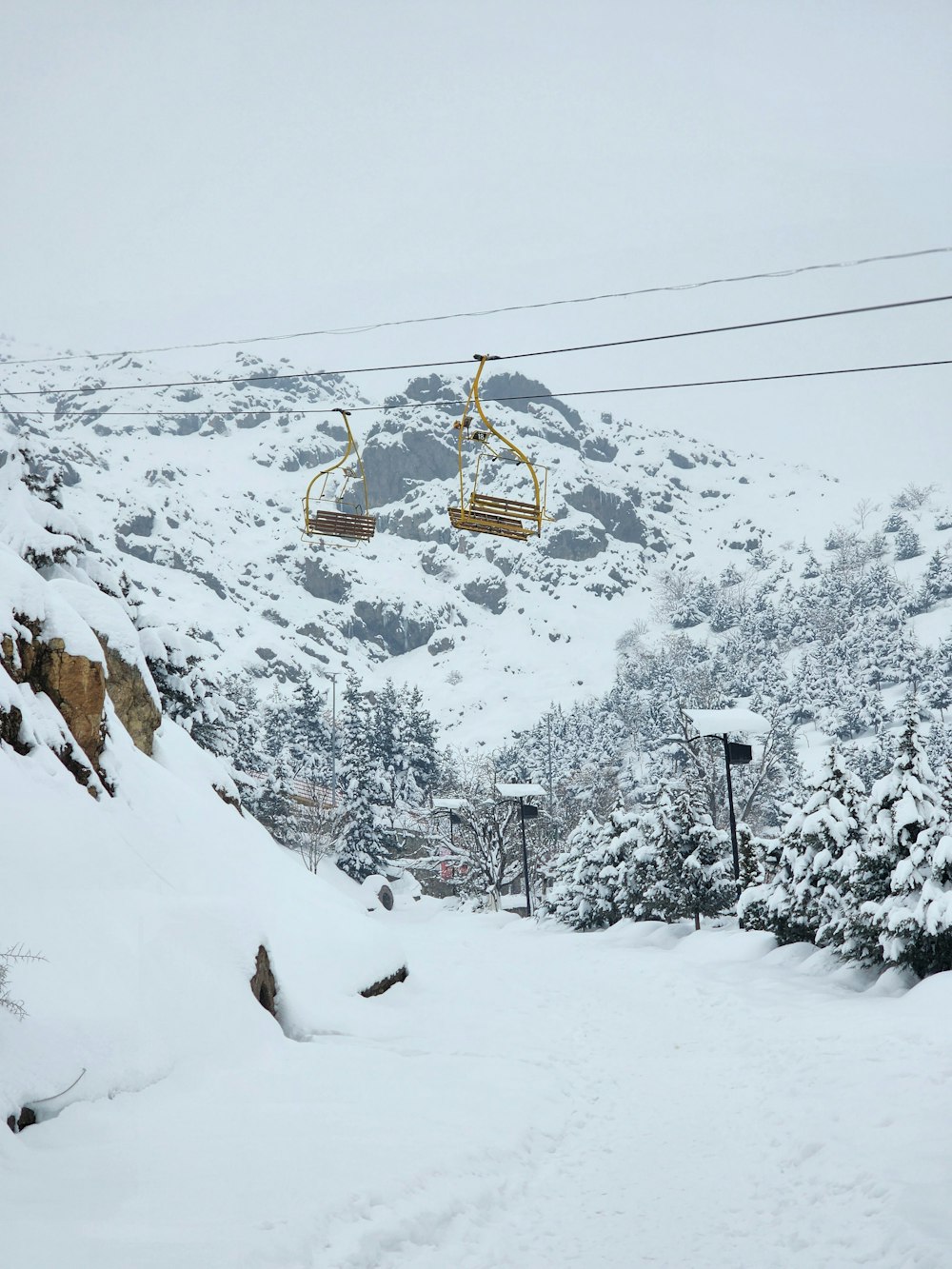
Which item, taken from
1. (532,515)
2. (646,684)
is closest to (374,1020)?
(532,515)

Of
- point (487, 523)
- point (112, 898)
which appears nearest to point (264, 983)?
point (112, 898)

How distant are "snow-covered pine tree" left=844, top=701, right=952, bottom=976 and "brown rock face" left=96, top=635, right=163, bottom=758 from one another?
423 inches

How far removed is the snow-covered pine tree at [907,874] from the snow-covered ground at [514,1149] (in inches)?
24.3

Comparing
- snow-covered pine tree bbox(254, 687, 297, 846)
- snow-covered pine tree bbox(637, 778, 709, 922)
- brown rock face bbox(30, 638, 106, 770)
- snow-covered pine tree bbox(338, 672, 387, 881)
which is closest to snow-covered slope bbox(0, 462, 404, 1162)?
brown rock face bbox(30, 638, 106, 770)

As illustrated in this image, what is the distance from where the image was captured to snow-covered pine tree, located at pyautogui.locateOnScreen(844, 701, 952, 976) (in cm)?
1079

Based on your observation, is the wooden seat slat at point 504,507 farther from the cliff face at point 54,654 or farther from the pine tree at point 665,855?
the pine tree at point 665,855

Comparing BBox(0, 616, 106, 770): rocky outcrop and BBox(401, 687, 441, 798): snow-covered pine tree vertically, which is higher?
BBox(0, 616, 106, 770): rocky outcrop

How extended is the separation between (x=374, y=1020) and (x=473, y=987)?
425cm

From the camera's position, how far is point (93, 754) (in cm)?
1010

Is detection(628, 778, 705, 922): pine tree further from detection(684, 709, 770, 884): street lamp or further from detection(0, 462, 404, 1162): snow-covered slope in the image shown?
detection(0, 462, 404, 1162): snow-covered slope

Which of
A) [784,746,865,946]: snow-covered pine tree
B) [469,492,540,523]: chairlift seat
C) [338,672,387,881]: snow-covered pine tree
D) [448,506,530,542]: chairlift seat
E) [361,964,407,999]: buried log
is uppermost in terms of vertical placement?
[469,492,540,523]: chairlift seat

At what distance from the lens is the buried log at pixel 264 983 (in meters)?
8.93

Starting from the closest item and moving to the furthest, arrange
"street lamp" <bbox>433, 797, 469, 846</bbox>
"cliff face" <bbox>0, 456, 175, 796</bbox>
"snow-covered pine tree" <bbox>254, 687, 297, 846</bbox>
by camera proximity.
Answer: "cliff face" <bbox>0, 456, 175, 796</bbox> < "street lamp" <bbox>433, 797, 469, 846</bbox> < "snow-covered pine tree" <bbox>254, 687, 297, 846</bbox>

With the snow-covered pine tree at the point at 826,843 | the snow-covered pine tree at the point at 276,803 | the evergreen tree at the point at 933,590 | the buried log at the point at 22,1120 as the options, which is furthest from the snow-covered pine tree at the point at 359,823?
the evergreen tree at the point at 933,590
